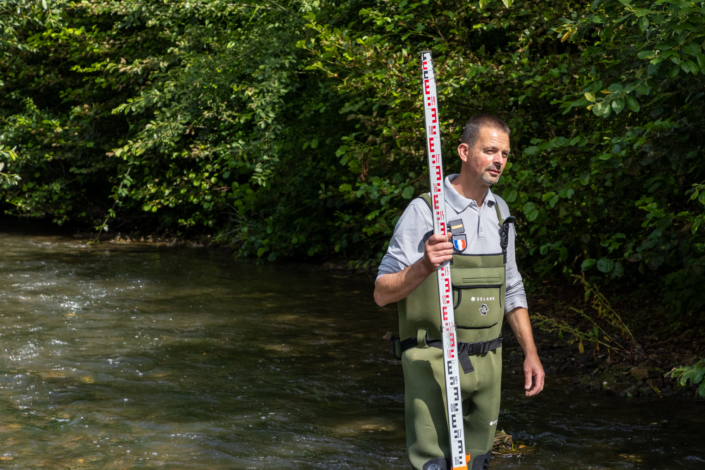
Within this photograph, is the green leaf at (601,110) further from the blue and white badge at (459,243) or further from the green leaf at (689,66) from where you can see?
the blue and white badge at (459,243)

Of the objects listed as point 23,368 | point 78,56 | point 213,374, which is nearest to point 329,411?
point 213,374

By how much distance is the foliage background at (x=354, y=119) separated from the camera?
5.86m

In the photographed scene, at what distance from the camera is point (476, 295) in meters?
3.28

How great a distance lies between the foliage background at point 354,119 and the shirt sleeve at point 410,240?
1.86 metres

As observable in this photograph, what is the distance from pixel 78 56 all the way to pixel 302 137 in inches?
253

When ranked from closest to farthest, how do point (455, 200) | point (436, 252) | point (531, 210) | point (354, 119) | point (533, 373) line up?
point (436, 252) → point (455, 200) → point (533, 373) → point (531, 210) → point (354, 119)

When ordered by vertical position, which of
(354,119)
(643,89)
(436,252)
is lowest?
(436,252)

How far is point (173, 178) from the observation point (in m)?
15.9

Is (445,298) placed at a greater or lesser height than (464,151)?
lesser

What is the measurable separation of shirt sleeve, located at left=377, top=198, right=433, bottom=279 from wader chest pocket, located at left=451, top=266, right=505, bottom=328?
0.58 ft

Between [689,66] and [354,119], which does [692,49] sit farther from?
[354,119]

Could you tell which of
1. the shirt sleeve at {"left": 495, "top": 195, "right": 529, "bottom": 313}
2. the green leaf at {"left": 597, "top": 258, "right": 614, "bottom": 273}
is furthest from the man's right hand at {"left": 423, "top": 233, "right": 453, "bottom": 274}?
the green leaf at {"left": 597, "top": 258, "right": 614, "bottom": 273}

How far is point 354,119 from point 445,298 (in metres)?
8.35

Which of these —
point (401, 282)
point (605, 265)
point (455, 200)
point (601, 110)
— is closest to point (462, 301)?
point (401, 282)
